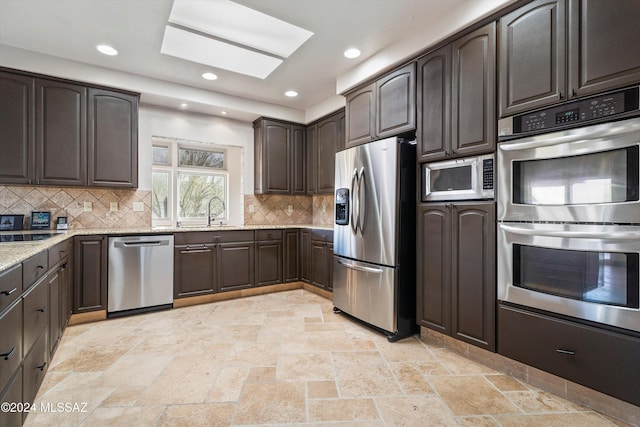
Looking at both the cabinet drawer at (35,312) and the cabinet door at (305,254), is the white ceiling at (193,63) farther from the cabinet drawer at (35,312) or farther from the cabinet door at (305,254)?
the cabinet drawer at (35,312)

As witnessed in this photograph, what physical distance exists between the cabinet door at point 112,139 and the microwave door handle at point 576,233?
3676 millimetres

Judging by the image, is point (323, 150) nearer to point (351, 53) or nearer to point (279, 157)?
point (279, 157)

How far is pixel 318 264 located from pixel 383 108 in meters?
2.08

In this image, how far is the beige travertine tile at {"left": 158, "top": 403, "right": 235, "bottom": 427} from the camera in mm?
1586

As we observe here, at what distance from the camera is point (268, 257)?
4117 millimetres

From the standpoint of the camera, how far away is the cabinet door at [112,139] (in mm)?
3250

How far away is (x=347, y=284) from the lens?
122 inches

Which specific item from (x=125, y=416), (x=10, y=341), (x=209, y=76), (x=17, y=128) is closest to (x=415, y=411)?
(x=125, y=416)

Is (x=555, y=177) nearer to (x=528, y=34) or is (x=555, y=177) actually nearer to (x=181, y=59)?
(x=528, y=34)

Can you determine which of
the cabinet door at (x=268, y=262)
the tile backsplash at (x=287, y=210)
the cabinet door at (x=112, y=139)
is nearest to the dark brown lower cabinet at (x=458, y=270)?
the cabinet door at (x=268, y=262)

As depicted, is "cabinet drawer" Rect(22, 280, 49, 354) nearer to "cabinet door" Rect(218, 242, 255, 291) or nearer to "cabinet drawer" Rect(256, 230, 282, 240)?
"cabinet door" Rect(218, 242, 255, 291)

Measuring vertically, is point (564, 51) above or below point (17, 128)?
above

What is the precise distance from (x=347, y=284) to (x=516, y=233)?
1.62m

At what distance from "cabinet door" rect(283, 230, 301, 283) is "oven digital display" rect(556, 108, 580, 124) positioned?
10.4ft
